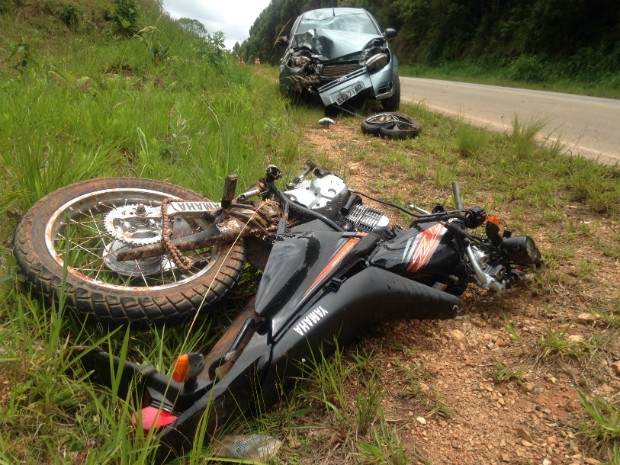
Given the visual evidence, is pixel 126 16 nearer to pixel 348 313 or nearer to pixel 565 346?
pixel 348 313

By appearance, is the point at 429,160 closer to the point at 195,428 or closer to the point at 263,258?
the point at 263,258

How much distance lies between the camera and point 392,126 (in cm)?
537

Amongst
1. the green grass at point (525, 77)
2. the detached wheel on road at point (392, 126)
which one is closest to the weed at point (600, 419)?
the detached wheel on road at point (392, 126)

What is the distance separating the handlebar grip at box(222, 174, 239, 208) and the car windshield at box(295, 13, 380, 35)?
18.7ft

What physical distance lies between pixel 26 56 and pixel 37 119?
2.43m

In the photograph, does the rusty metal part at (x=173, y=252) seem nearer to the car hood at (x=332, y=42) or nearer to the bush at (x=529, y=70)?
the car hood at (x=332, y=42)

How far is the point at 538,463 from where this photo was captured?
1515 mm

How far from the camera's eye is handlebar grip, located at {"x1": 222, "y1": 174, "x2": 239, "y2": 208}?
206 centimetres

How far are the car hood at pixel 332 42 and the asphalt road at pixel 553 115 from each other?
4.42 ft

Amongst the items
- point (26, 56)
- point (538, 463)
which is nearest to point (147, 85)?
point (26, 56)

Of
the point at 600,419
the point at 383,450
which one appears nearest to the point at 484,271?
the point at 600,419

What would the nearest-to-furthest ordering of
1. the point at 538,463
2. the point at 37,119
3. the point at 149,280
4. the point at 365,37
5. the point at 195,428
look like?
the point at 195,428 → the point at 538,463 → the point at 149,280 → the point at 37,119 → the point at 365,37

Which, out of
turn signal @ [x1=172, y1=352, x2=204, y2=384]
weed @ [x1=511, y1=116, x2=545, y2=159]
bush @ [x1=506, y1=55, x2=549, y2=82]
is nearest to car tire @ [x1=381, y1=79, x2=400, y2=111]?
weed @ [x1=511, y1=116, x2=545, y2=159]

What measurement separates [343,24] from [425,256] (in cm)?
612
